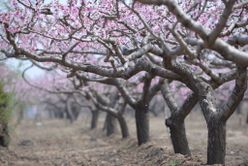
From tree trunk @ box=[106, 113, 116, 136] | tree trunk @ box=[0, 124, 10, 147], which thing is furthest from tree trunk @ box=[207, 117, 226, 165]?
tree trunk @ box=[106, 113, 116, 136]

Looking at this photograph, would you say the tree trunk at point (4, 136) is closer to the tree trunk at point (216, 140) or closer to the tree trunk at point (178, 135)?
the tree trunk at point (178, 135)

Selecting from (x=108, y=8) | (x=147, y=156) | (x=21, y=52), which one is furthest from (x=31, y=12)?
(x=147, y=156)

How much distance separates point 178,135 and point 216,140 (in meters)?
2.06

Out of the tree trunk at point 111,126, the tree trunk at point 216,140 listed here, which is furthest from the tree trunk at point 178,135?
the tree trunk at point 111,126

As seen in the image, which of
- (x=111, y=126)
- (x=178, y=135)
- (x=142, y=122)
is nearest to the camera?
(x=178, y=135)

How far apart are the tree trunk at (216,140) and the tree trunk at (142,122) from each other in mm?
5448

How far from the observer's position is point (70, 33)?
27.8 feet

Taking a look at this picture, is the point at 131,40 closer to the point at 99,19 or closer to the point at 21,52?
the point at 99,19

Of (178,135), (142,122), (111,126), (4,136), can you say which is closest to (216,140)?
(178,135)

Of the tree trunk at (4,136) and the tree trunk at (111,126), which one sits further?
the tree trunk at (111,126)

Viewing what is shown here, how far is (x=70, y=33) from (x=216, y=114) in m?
2.93

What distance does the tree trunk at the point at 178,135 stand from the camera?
10.3 m

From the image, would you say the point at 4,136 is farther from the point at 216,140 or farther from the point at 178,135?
the point at 216,140

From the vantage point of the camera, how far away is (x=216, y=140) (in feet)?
27.5
